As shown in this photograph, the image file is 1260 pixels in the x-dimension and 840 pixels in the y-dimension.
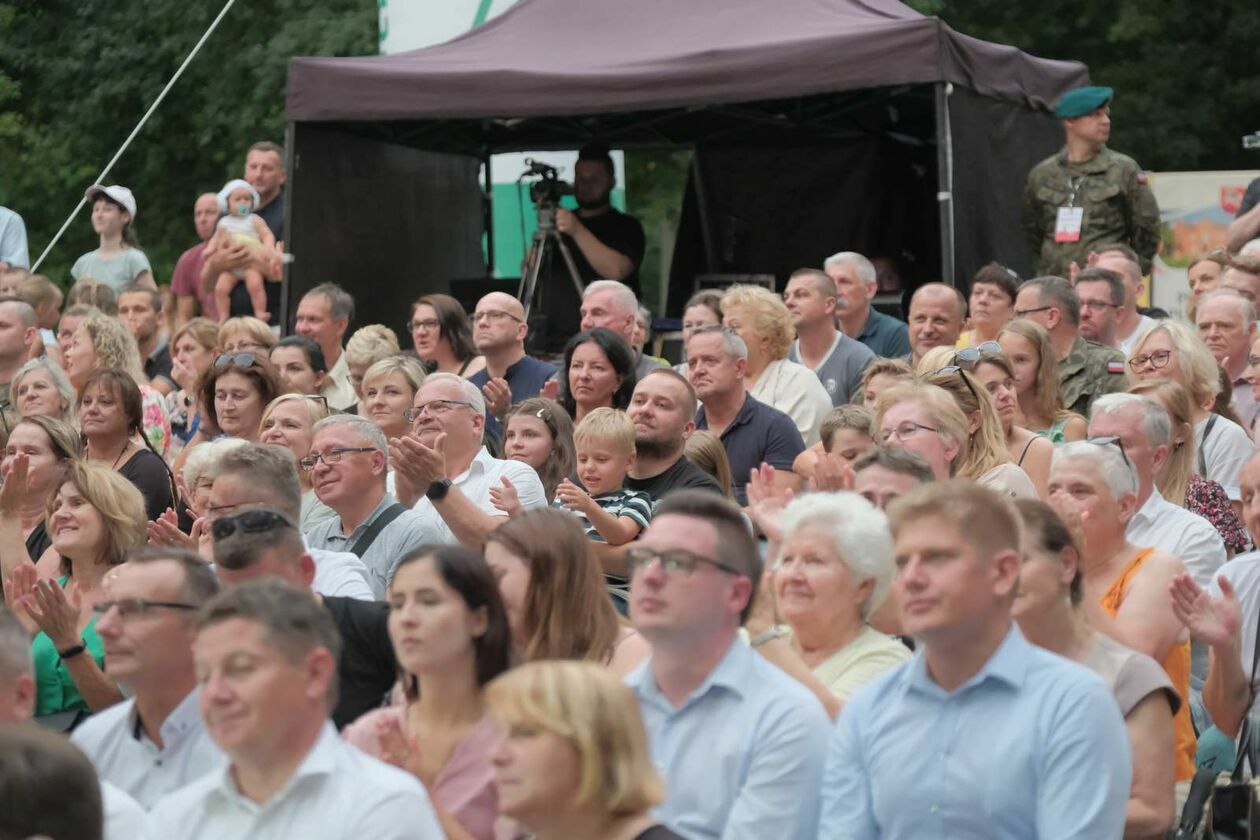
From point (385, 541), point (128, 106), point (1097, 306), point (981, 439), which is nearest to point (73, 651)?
point (385, 541)

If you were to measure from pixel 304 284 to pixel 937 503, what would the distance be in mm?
8704

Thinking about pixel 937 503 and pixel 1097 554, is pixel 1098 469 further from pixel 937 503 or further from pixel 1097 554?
pixel 937 503

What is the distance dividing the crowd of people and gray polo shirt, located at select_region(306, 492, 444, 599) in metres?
0.02

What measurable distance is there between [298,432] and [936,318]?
10.8 feet

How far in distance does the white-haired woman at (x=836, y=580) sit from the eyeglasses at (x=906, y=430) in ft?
5.17

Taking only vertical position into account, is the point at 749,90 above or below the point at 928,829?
above

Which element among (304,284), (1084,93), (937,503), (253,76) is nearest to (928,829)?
(937,503)

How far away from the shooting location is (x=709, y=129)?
48.9 ft

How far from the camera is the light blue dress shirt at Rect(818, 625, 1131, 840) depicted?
14.5ft

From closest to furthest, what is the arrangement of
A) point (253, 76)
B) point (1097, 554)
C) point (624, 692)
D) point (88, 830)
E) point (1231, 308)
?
point (88, 830)
point (624, 692)
point (1097, 554)
point (1231, 308)
point (253, 76)

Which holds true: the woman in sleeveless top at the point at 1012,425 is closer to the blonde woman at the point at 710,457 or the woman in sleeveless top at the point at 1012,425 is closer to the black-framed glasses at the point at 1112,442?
the black-framed glasses at the point at 1112,442

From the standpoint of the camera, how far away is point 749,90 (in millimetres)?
11602

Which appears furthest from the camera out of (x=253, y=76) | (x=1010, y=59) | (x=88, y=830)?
(x=253, y=76)

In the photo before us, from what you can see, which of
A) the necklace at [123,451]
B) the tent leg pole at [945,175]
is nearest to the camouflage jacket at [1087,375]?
the tent leg pole at [945,175]
